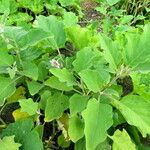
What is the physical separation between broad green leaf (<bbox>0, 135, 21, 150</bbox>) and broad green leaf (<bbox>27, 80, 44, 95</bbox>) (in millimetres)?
201

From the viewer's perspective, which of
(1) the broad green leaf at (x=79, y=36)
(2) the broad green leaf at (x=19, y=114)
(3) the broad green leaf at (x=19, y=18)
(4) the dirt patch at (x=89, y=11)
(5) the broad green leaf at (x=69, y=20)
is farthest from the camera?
(4) the dirt patch at (x=89, y=11)

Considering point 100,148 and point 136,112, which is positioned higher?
point 136,112

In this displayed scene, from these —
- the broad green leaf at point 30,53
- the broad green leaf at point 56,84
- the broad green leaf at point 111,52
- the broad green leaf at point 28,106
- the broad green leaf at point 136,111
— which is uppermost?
the broad green leaf at point 111,52

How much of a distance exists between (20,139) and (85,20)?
5.83 feet

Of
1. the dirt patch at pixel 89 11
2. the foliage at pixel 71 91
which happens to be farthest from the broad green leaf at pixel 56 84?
the dirt patch at pixel 89 11

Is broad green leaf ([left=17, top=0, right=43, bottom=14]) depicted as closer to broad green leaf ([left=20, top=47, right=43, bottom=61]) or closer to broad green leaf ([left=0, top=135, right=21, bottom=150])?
broad green leaf ([left=20, top=47, right=43, bottom=61])

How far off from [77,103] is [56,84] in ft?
0.48

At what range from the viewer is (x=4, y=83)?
5.19ft

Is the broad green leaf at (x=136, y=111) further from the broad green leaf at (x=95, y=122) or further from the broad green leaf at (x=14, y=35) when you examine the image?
the broad green leaf at (x=14, y=35)

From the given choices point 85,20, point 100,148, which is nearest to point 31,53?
point 100,148

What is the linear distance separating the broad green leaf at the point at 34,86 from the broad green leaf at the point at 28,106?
0.04 m

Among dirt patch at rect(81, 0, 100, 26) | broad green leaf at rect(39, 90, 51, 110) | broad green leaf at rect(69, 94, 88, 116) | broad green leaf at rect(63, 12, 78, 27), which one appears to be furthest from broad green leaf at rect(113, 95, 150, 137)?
dirt patch at rect(81, 0, 100, 26)

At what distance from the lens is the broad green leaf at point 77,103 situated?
145 cm

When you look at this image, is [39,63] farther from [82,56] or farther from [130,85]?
[130,85]
